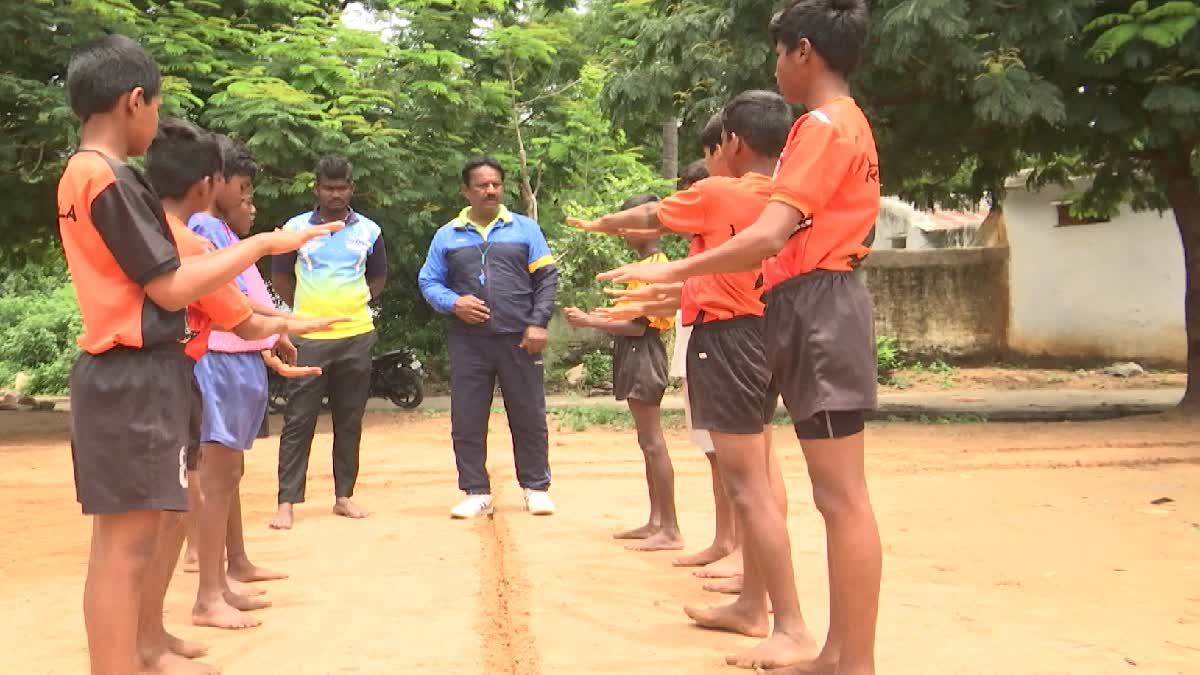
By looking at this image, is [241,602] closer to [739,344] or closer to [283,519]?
[283,519]

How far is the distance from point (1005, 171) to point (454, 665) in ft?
40.5

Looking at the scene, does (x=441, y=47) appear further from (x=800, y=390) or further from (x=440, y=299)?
(x=800, y=390)

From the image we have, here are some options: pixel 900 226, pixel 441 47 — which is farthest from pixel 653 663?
pixel 900 226

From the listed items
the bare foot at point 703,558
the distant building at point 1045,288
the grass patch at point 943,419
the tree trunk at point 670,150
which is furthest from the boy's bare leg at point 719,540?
the distant building at point 1045,288

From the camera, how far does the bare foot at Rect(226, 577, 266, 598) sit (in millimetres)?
4741

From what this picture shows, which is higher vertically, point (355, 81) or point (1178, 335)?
point (355, 81)

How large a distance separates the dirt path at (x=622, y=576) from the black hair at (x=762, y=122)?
1789mm

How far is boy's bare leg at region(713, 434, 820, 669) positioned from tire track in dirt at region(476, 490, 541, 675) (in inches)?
27.4

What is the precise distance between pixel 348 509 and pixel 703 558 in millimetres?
2435

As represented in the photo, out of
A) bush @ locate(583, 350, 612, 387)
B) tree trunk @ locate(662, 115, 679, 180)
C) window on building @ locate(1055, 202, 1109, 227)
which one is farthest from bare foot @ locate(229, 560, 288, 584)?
window on building @ locate(1055, 202, 1109, 227)

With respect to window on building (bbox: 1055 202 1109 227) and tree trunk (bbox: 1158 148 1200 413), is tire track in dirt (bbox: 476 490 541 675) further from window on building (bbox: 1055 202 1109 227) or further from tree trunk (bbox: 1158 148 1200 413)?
window on building (bbox: 1055 202 1109 227)

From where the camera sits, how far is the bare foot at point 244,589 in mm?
4741

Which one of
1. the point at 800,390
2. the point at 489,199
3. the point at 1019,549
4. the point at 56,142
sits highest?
the point at 56,142

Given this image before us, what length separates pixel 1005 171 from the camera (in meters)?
14.3
